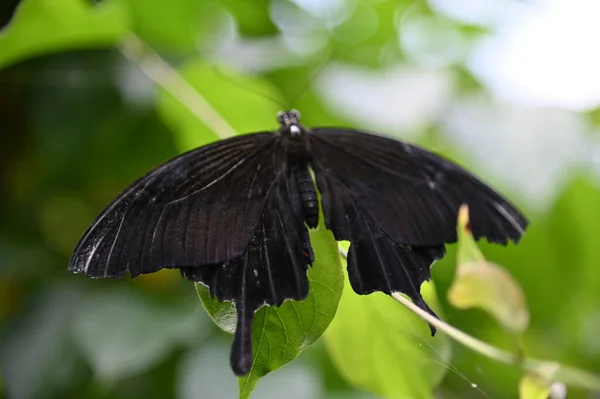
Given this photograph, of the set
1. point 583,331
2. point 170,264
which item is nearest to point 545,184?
point 583,331

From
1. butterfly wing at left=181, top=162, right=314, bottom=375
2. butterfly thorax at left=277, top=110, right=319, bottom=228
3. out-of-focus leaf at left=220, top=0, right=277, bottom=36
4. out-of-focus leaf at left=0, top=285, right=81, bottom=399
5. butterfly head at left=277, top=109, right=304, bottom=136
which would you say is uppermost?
out-of-focus leaf at left=220, top=0, right=277, bottom=36

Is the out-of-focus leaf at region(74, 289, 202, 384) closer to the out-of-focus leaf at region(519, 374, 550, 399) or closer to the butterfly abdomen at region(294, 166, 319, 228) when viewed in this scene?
the butterfly abdomen at region(294, 166, 319, 228)

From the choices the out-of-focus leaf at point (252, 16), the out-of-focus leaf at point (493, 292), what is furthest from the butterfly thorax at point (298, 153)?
the out-of-focus leaf at point (252, 16)

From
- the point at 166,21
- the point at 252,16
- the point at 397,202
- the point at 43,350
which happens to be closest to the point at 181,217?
the point at 397,202

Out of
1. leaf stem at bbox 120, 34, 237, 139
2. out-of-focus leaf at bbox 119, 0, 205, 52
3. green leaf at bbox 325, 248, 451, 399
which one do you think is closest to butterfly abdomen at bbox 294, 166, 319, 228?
green leaf at bbox 325, 248, 451, 399

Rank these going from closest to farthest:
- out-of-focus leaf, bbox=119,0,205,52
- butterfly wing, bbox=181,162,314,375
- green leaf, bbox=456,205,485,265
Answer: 1. butterfly wing, bbox=181,162,314,375
2. green leaf, bbox=456,205,485,265
3. out-of-focus leaf, bbox=119,0,205,52

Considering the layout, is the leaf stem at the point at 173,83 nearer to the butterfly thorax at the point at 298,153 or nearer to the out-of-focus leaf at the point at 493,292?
the butterfly thorax at the point at 298,153
